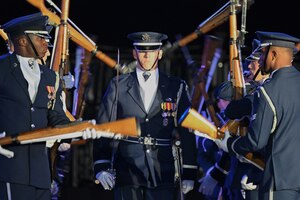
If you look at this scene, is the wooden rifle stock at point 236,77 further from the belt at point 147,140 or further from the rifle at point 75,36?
the rifle at point 75,36

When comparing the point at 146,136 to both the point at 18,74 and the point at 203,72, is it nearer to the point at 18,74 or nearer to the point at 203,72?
the point at 18,74

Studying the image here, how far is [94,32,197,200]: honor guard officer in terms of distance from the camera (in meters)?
7.65

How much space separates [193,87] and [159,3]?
2.32 meters

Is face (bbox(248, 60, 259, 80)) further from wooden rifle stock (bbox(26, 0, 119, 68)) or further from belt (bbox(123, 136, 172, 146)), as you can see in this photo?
wooden rifle stock (bbox(26, 0, 119, 68))

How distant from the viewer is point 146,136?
775cm

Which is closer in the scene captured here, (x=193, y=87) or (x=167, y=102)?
(x=167, y=102)

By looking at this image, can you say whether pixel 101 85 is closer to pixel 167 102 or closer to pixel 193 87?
pixel 193 87

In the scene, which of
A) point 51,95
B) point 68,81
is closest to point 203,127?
point 51,95

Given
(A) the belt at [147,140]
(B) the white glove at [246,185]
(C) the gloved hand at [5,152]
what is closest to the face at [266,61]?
(B) the white glove at [246,185]

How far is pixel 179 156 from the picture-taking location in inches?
305

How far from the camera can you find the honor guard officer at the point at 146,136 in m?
7.65

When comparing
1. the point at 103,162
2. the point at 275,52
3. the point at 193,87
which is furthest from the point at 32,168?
the point at 193,87

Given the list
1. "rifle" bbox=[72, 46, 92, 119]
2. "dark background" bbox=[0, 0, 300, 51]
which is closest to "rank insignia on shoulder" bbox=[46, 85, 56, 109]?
"rifle" bbox=[72, 46, 92, 119]

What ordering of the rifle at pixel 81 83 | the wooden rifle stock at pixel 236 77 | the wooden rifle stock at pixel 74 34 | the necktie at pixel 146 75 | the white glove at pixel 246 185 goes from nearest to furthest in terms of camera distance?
the white glove at pixel 246 185
the wooden rifle stock at pixel 236 77
the necktie at pixel 146 75
the wooden rifle stock at pixel 74 34
the rifle at pixel 81 83
